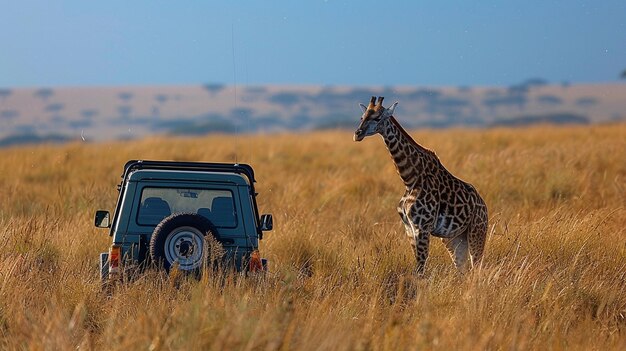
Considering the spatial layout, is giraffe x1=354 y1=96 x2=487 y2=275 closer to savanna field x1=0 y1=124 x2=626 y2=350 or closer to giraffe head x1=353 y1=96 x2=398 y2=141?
giraffe head x1=353 y1=96 x2=398 y2=141

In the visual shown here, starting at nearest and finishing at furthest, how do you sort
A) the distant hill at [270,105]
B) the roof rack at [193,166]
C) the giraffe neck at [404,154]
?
the roof rack at [193,166]
the giraffe neck at [404,154]
the distant hill at [270,105]

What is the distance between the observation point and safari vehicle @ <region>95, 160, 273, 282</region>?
7.95 metres

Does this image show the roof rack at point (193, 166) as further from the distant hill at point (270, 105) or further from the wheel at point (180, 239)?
the distant hill at point (270, 105)

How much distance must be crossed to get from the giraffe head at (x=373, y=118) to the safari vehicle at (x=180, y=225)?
1.30 meters

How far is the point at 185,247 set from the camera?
8.02 m

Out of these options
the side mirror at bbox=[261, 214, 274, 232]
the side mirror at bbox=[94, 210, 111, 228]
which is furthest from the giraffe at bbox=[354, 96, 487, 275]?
the side mirror at bbox=[94, 210, 111, 228]

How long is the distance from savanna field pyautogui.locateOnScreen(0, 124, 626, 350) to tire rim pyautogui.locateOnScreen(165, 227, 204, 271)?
14 cm

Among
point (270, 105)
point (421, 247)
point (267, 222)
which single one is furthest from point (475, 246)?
point (270, 105)

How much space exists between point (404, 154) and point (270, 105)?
402 ft

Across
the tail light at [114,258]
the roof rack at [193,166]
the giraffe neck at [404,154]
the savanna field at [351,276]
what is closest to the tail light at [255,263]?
the savanna field at [351,276]

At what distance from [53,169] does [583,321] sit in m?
14.4

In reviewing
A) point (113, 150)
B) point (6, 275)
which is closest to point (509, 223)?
point (6, 275)

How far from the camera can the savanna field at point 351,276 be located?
617 centimetres

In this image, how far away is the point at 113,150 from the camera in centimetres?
2453
